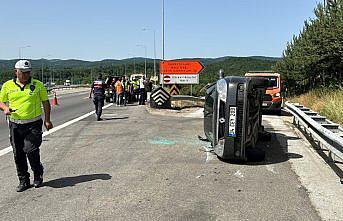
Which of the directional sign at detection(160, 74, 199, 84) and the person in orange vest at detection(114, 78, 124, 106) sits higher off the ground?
the directional sign at detection(160, 74, 199, 84)

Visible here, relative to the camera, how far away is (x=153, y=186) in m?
6.01

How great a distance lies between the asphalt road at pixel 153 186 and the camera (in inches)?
193

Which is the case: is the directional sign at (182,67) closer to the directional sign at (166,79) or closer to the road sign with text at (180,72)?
the road sign with text at (180,72)

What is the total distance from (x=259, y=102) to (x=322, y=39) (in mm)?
15651

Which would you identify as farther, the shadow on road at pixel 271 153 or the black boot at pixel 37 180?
the shadow on road at pixel 271 153

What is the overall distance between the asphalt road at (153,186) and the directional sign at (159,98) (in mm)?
9107

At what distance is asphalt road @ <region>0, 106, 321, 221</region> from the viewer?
4.90 metres

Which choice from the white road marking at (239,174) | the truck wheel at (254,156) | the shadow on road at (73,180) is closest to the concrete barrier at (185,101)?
the truck wheel at (254,156)

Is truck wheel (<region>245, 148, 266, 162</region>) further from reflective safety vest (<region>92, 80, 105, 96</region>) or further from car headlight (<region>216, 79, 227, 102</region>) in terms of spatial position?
reflective safety vest (<region>92, 80, 105, 96</region>)

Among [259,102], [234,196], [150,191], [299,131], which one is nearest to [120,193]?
[150,191]

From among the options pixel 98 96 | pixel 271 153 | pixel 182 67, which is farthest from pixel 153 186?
pixel 182 67

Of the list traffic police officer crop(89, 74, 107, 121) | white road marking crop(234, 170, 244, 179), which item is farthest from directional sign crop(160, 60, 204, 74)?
white road marking crop(234, 170, 244, 179)

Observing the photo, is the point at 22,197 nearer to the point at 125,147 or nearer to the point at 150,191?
the point at 150,191

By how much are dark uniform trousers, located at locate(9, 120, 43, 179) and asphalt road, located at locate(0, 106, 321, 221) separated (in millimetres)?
354
